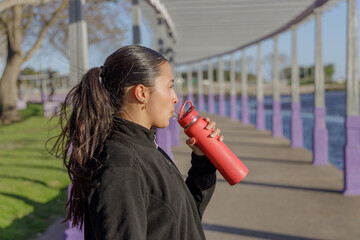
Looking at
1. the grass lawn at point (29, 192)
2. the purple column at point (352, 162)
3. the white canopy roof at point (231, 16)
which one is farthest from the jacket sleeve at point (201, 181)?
the white canopy roof at point (231, 16)

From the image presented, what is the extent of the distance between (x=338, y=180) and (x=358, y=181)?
897 millimetres

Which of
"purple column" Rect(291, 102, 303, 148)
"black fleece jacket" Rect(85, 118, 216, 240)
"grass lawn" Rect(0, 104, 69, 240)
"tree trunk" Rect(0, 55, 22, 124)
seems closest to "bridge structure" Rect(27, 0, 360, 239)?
"purple column" Rect(291, 102, 303, 148)

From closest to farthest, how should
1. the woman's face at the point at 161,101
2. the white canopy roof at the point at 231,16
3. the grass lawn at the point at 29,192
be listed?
the woman's face at the point at 161,101
the grass lawn at the point at 29,192
the white canopy roof at the point at 231,16

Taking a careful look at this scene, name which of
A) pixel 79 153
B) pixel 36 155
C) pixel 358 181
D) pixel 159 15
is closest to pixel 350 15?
pixel 358 181

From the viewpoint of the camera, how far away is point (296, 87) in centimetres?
1159

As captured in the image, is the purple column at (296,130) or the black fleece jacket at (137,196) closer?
the black fleece jacket at (137,196)

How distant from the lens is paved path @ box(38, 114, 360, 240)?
15.6 ft

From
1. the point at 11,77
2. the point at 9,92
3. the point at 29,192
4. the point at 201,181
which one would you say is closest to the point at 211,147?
the point at 201,181

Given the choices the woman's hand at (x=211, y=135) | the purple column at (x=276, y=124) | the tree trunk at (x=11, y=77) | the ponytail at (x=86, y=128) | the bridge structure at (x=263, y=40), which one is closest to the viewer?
the ponytail at (x=86, y=128)

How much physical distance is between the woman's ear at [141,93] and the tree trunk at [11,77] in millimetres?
17184

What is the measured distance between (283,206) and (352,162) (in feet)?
3.99

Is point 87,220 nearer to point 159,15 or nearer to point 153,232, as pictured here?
point 153,232

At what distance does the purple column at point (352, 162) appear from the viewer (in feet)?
20.3

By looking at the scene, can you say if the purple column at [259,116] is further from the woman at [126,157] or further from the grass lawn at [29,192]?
the woman at [126,157]
